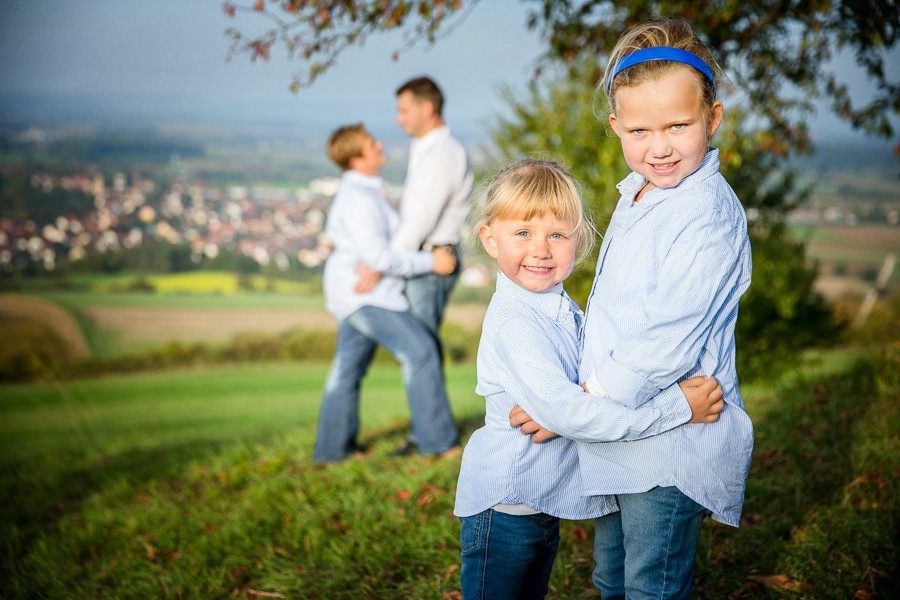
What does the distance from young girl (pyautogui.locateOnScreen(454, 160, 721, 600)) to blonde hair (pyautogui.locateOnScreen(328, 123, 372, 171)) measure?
2603 mm

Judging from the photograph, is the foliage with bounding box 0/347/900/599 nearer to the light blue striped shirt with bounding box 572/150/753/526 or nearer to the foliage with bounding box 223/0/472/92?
the light blue striped shirt with bounding box 572/150/753/526

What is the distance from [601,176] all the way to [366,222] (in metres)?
3.25

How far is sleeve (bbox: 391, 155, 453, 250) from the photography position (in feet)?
14.0

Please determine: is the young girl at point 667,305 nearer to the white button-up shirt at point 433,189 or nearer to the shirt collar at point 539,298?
the shirt collar at point 539,298

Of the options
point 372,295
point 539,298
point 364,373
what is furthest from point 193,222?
point 539,298

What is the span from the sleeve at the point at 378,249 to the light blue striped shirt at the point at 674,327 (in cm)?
240

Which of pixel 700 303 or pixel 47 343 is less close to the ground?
pixel 700 303

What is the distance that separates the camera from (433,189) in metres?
4.25

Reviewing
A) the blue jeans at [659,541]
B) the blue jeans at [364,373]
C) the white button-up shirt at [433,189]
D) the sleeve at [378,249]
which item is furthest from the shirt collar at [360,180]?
the blue jeans at [659,541]

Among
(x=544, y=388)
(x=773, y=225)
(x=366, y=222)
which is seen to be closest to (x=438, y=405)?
(x=366, y=222)

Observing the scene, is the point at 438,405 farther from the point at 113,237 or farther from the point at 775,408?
the point at 113,237

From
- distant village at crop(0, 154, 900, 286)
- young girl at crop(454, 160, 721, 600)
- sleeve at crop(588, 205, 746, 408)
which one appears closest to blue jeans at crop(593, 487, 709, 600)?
young girl at crop(454, 160, 721, 600)

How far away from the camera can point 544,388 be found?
1760 millimetres

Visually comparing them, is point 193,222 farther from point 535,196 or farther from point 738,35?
point 535,196
